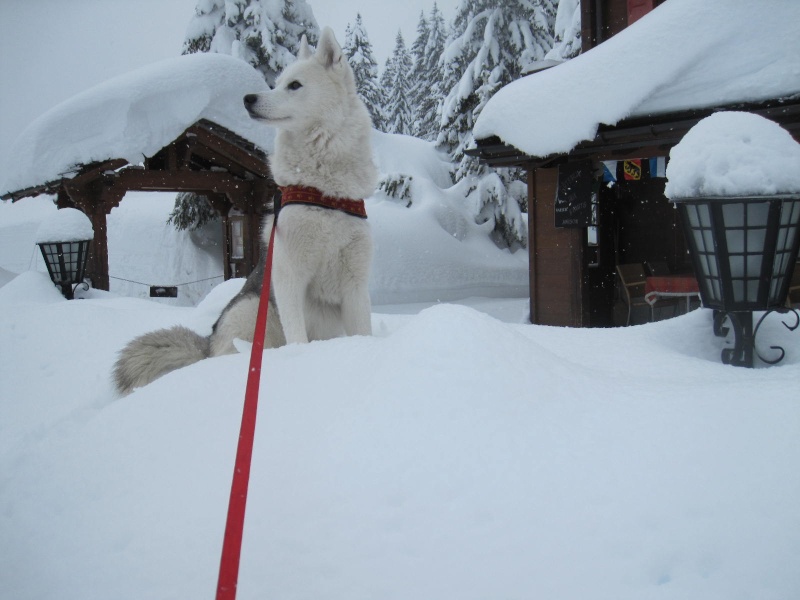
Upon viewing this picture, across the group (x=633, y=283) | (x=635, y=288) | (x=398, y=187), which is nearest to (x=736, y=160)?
(x=633, y=283)

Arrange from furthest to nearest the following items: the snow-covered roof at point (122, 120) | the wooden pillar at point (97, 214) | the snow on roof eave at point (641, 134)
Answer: the wooden pillar at point (97, 214) → the snow-covered roof at point (122, 120) → the snow on roof eave at point (641, 134)

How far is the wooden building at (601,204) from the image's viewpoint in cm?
611

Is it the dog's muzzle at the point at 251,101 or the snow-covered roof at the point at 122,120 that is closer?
the dog's muzzle at the point at 251,101

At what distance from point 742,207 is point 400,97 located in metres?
32.9

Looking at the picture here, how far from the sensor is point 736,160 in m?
2.56

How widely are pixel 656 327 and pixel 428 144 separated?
797 inches

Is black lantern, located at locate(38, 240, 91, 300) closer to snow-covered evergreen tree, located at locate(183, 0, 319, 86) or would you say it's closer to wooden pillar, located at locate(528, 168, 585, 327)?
wooden pillar, located at locate(528, 168, 585, 327)

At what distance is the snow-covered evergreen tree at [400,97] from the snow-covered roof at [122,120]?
23164mm

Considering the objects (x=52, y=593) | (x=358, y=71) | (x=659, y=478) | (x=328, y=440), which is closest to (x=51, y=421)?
(x=52, y=593)

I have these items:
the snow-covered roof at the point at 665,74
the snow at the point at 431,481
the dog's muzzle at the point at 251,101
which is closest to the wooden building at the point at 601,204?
the snow-covered roof at the point at 665,74

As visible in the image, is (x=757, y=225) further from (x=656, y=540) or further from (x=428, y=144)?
(x=428, y=144)

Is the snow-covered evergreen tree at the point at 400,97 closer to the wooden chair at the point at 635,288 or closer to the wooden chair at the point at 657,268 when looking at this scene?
the wooden chair at the point at 657,268

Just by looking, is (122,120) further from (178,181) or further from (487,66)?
(487,66)

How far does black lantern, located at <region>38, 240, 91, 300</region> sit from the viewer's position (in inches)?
320
